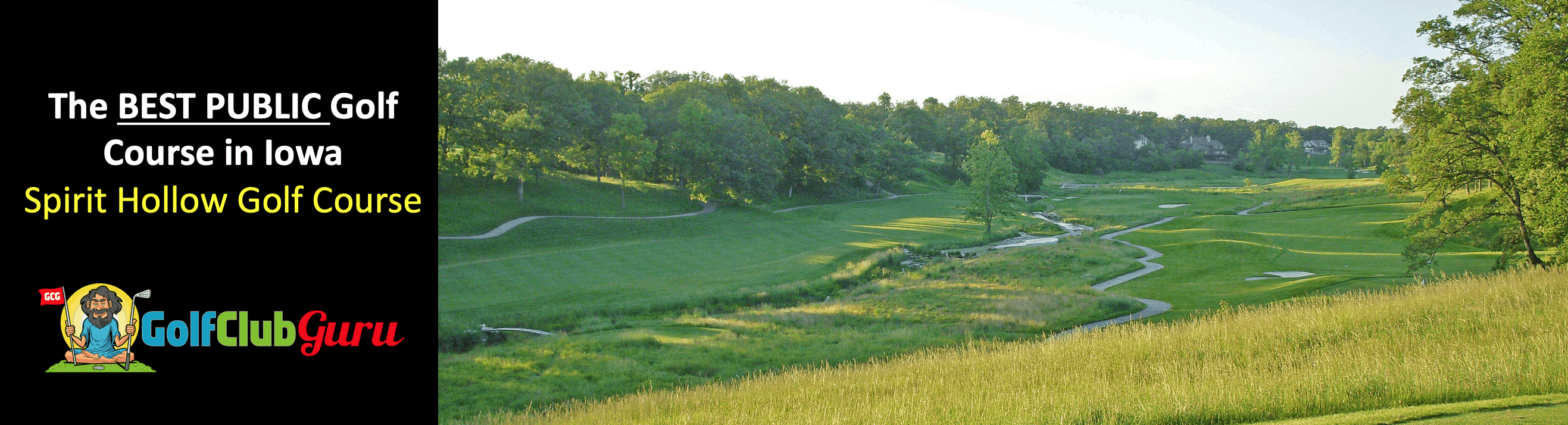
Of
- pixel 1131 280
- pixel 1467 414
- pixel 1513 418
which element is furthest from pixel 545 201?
pixel 1513 418

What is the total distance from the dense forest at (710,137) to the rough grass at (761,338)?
13.1 m

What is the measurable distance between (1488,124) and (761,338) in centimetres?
2113

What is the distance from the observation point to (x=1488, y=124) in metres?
21.6

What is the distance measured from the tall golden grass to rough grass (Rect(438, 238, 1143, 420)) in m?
2.20

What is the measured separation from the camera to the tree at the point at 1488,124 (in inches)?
727

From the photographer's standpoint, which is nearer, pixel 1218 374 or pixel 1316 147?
pixel 1218 374
